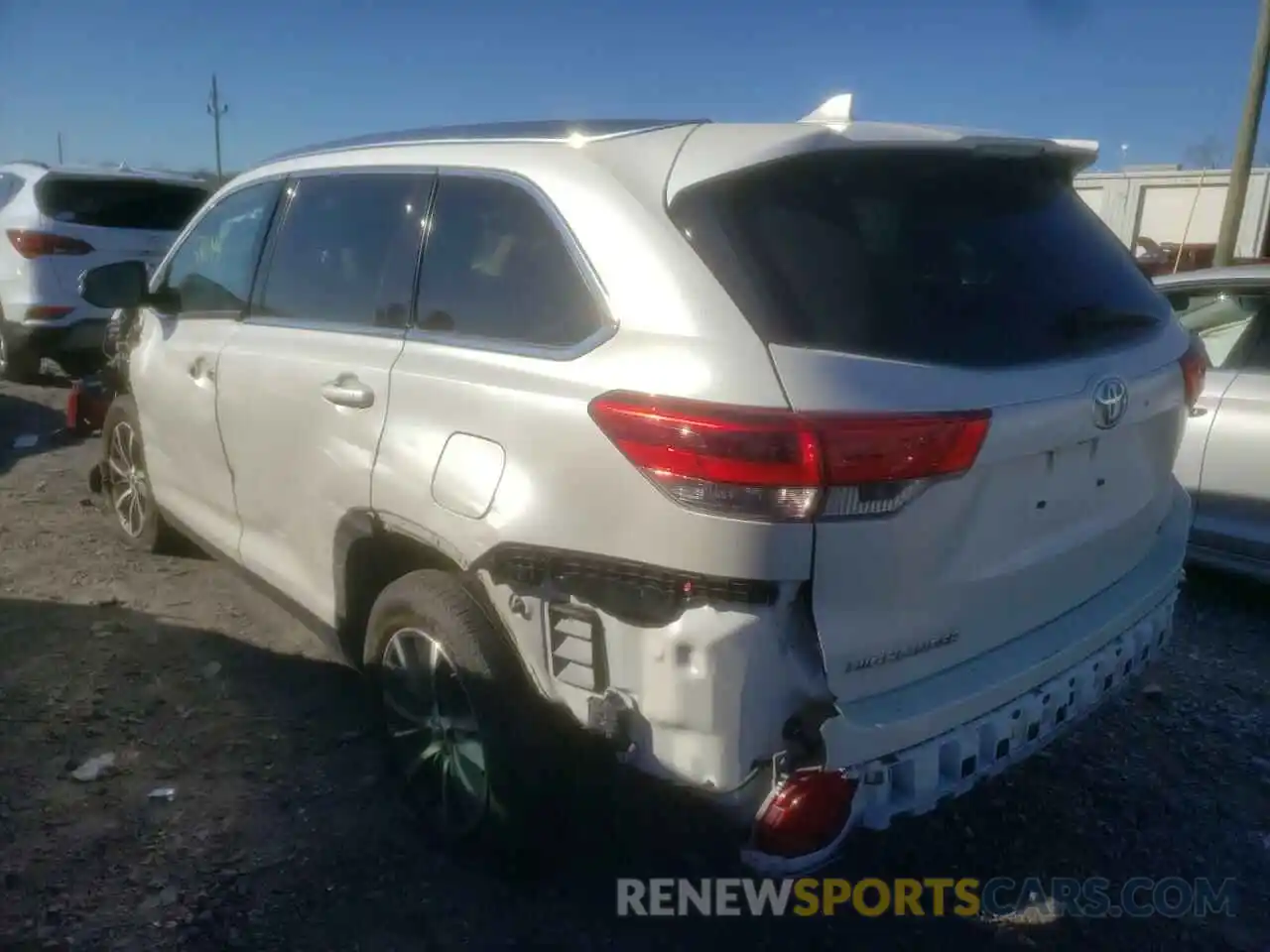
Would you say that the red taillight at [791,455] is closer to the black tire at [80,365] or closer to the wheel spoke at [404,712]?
the wheel spoke at [404,712]

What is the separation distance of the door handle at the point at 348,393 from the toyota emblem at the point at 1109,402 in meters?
1.80

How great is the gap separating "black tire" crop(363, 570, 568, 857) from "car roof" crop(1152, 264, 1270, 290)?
3833mm

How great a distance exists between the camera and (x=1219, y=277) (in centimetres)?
489

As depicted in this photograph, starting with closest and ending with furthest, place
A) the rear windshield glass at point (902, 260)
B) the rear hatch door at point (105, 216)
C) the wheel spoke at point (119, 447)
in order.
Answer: the rear windshield glass at point (902, 260)
the wheel spoke at point (119, 447)
the rear hatch door at point (105, 216)

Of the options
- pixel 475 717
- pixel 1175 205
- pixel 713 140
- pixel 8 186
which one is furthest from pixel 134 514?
pixel 1175 205

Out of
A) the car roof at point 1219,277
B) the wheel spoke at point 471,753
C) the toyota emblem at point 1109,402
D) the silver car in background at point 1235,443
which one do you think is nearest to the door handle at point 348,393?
the wheel spoke at point 471,753

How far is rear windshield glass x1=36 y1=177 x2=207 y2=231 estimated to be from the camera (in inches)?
332

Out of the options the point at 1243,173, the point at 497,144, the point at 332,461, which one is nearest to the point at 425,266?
the point at 497,144

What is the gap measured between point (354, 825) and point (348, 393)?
4.04 ft

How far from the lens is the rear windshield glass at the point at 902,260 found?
2.15m

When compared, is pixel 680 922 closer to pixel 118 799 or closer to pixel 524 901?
pixel 524 901

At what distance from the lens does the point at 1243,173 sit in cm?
1259

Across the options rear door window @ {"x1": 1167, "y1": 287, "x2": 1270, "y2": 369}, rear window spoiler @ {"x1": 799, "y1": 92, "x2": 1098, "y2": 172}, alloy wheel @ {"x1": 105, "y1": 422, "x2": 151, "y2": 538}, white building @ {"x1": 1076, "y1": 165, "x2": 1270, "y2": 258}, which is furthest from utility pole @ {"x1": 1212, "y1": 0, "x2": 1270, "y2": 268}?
alloy wheel @ {"x1": 105, "y1": 422, "x2": 151, "y2": 538}

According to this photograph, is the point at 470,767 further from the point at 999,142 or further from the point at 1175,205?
the point at 1175,205
